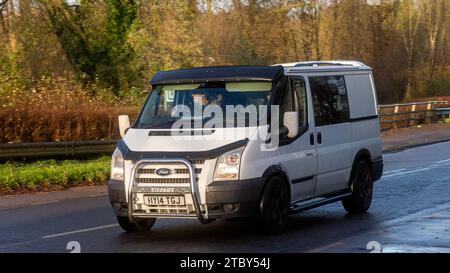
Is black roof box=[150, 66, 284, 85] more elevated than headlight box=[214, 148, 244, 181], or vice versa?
black roof box=[150, 66, 284, 85]

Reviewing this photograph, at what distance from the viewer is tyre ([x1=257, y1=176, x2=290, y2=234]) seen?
385 inches

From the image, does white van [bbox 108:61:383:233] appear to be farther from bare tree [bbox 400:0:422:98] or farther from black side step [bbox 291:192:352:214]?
bare tree [bbox 400:0:422:98]

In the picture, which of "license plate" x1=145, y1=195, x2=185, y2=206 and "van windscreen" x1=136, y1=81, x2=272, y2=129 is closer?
"license plate" x1=145, y1=195, x2=185, y2=206

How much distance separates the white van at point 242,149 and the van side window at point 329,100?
16mm

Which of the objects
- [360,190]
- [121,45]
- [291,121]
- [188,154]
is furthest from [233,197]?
[121,45]

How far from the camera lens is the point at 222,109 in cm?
1032

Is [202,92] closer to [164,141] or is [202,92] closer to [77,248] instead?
[164,141]

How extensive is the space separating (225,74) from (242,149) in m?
1.35

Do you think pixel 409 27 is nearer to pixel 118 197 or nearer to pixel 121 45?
pixel 121 45

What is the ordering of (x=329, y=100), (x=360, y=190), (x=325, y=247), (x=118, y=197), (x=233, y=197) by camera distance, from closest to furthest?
(x=325, y=247), (x=233, y=197), (x=118, y=197), (x=329, y=100), (x=360, y=190)

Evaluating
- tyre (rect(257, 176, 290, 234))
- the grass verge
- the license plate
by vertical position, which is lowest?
the grass verge

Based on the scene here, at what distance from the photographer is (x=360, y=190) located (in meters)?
12.4

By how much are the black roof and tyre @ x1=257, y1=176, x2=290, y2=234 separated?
1382 millimetres

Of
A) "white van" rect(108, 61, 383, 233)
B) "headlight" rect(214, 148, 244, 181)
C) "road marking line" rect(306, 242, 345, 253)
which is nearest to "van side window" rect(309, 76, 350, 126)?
"white van" rect(108, 61, 383, 233)
